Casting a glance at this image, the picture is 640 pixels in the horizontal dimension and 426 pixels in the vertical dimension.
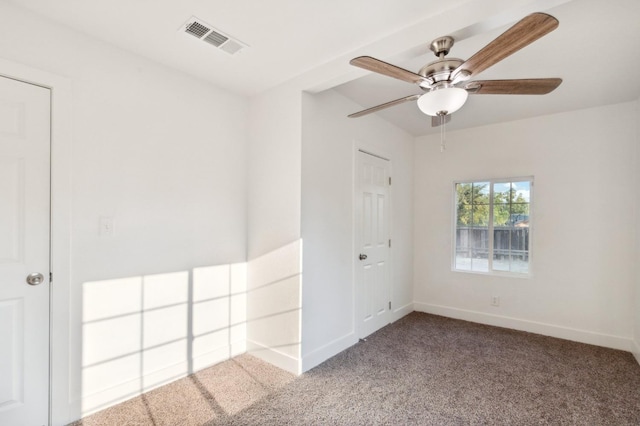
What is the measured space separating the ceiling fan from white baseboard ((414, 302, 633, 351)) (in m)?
2.96

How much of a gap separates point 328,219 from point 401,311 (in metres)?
2.06

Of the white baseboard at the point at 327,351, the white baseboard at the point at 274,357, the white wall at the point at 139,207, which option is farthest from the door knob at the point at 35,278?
the white baseboard at the point at 327,351

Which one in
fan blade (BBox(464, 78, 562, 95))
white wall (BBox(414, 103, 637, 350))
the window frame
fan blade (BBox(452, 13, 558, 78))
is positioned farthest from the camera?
the window frame

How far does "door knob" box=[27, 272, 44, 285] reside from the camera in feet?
6.29

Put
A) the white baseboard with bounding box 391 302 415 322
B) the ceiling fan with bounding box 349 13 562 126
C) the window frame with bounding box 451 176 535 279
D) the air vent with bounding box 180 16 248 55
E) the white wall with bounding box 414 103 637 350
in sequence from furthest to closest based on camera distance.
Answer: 1. the white baseboard with bounding box 391 302 415 322
2. the window frame with bounding box 451 176 535 279
3. the white wall with bounding box 414 103 637 350
4. the air vent with bounding box 180 16 248 55
5. the ceiling fan with bounding box 349 13 562 126

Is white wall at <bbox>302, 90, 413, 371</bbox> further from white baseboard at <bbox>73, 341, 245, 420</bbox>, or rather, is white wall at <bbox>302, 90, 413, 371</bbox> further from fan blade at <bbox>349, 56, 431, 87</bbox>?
fan blade at <bbox>349, 56, 431, 87</bbox>

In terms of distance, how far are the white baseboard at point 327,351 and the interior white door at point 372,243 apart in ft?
0.68

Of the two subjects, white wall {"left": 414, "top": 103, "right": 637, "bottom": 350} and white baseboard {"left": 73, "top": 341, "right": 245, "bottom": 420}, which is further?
white wall {"left": 414, "top": 103, "right": 637, "bottom": 350}

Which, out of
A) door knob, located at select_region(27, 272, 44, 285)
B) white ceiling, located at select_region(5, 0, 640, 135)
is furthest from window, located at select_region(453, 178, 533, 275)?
door knob, located at select_region(27, 272, 44, 285)

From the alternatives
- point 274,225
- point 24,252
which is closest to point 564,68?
point 274,225

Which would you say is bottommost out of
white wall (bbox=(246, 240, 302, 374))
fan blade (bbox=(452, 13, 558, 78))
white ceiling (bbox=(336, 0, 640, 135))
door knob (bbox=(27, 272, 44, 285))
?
white wall (bbox=(246, 240, 302, 374))

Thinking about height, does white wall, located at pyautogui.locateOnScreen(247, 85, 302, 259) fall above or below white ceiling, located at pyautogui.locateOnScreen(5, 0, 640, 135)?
below

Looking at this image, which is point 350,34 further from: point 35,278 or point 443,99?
point 35,278

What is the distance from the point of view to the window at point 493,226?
152 inches
